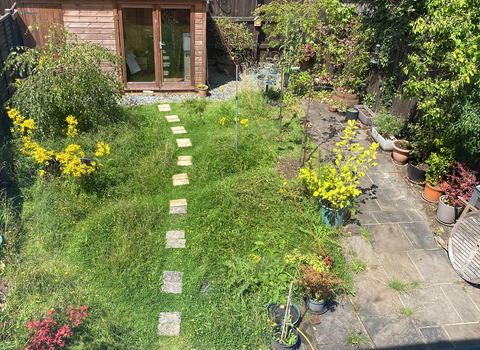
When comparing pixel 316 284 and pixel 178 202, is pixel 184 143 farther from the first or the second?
pixel 316 284

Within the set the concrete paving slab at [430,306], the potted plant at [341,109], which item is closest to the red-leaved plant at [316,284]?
the concrete paving slab at [430,306]

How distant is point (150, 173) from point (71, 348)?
3.60 meters

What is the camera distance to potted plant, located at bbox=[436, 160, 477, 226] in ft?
21.5

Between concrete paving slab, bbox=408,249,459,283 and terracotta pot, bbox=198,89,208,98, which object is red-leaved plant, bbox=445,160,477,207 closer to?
concrete paving slab, bbox=408,249,459,283

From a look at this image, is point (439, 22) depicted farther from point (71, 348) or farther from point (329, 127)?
point (71, 348)

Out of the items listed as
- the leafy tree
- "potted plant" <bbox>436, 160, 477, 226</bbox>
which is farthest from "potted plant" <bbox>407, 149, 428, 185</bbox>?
"potted plant" <bbox>436, 160, 477, 226</bbox>

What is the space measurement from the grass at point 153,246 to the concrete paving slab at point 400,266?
0.70 metres

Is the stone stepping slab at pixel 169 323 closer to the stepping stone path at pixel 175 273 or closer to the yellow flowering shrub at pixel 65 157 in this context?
the stepping stone path at pixel 175 273

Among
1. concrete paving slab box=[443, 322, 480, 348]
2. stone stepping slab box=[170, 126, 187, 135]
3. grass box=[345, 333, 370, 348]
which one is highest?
stone stepping slab box=[170, 126, 187, 135]

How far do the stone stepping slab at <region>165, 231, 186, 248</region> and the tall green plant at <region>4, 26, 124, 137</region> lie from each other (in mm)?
3537

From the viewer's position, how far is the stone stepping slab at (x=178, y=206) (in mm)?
6812

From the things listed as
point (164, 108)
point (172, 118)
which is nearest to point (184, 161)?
point (172, 118)

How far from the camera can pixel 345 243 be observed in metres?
6.39

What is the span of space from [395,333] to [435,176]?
3349mm
